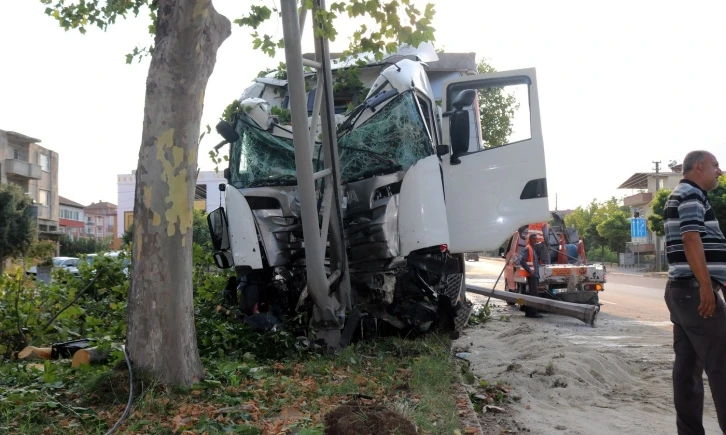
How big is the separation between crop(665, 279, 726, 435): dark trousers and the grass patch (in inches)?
58.9

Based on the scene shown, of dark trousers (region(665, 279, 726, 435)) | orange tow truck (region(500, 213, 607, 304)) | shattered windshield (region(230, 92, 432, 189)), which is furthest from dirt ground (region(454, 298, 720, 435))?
shattered windshield (region(230, 92, 432, 189))

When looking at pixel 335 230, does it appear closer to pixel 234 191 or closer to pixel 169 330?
pixel 234 191

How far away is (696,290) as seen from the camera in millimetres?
4266

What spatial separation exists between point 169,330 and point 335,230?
8.96ft

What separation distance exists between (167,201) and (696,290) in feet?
12.1

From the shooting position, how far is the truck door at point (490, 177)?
773 centimetres

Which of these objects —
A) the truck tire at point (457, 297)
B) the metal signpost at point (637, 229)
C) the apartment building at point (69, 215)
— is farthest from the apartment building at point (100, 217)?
the truck tire at point (457, 297)

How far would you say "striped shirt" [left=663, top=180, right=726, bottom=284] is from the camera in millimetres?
4285

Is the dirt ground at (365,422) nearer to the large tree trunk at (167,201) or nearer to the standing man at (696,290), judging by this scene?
the large tree trunk at (167,201)

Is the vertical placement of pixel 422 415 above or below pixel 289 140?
below

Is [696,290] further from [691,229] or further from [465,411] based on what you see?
[465,411]

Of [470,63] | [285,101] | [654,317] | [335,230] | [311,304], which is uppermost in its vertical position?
[470,63]

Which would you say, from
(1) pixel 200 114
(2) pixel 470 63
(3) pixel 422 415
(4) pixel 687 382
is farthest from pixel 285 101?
(4) pixel 687 382

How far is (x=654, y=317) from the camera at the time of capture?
12836mm
